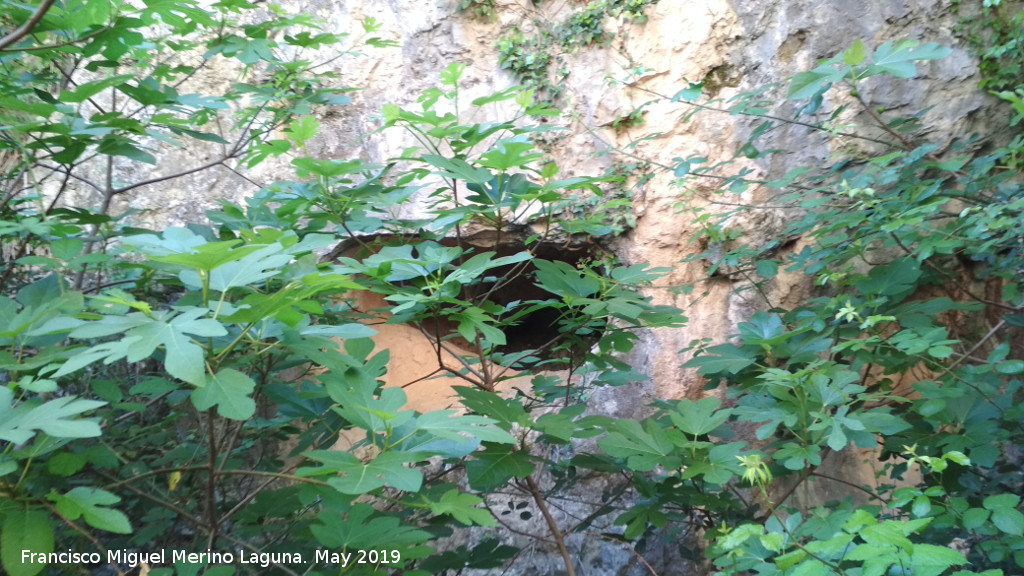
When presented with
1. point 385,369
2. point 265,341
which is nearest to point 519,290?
point 385,369

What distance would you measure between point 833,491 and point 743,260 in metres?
1.39

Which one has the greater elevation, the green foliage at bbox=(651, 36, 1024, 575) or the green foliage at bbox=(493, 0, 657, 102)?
the green foliage at bbox=(493, 0, 657, 102)

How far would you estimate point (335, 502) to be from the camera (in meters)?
1.31

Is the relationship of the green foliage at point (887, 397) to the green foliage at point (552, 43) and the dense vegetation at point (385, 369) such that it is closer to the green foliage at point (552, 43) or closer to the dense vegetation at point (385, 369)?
the dense vegetation at point (385, 369)

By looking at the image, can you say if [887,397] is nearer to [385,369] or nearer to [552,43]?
[385,369]

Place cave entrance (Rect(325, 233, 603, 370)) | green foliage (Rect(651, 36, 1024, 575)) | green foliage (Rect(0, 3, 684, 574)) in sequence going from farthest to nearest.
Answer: cave entrance (Rect(325, 233, 603, 370)) → green foliage (Rect(651, 36, 1024, 575)) → green foliage (Rect(0, 3, 684, 574))

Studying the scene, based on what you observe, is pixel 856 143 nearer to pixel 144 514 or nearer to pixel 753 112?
pixel 753 112

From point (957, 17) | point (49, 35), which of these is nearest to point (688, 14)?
point (957, 17)

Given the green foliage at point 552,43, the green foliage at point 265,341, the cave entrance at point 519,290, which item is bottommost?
the cave entrance at point 519,290

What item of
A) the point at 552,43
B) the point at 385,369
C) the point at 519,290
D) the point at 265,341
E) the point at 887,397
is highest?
the point at 552,43

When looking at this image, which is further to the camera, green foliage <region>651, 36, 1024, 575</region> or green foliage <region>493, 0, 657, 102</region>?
green foliage <region>493, 0, 657, 102</region>

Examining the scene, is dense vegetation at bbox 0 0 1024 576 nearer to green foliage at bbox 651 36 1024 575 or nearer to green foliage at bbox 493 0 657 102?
green foliage at bbox 651 36 1024 575

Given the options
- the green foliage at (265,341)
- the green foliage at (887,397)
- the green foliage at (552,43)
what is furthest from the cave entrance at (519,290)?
the green foliage at (552,43)

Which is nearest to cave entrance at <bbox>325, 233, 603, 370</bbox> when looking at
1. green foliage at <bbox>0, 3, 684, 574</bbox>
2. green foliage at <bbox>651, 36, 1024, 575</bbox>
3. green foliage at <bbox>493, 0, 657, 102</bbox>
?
green foliage at <bbox>0, 3, 684, 574</bbox>
